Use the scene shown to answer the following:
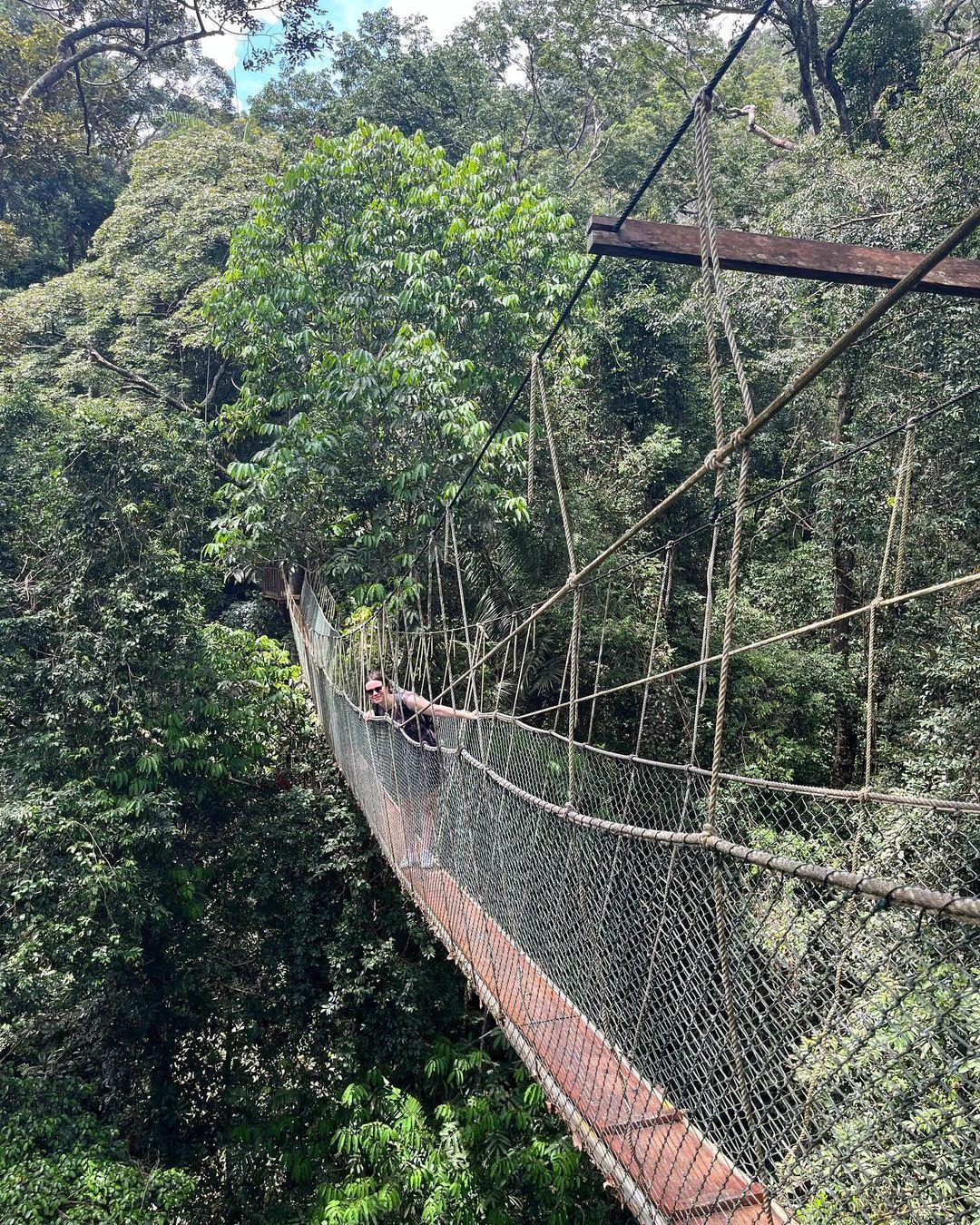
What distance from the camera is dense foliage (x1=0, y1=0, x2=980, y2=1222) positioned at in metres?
4.11

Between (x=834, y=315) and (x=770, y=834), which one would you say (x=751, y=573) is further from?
(x=770, y=834)

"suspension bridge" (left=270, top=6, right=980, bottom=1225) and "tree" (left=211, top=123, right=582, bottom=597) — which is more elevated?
"tree" (left=211, top=123, right=582, bottom=597)

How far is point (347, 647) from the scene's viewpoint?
4.40 meters

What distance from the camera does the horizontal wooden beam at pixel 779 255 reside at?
1795 mm

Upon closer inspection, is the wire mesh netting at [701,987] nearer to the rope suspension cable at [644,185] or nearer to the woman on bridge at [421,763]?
the woman on bridge at [421,763]

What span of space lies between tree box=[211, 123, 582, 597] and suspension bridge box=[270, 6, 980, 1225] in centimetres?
189

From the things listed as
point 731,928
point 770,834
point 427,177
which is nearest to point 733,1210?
point 731,928

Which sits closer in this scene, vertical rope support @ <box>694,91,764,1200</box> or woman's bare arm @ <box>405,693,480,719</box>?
vertical rope support @ <box>694,91,764,1200</box>

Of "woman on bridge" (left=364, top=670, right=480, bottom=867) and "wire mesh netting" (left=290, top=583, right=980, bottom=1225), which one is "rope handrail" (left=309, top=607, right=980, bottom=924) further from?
"woman on bridge" (left=364, top=670, right=480, bottom=867)

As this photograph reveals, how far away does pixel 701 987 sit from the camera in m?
1.50

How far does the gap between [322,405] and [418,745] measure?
119 inches

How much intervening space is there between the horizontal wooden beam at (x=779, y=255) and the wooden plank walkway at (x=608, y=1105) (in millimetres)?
1505

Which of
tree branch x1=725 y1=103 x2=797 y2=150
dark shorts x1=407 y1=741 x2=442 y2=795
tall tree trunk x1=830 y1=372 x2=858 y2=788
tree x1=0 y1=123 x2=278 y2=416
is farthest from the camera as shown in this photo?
Answer: tree branch x1=725 y1=103 x2=797 y2=150

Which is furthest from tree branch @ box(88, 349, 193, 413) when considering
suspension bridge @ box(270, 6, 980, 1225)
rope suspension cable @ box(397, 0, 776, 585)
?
suspension bridge @ box(270, 6, 980, 1225)
